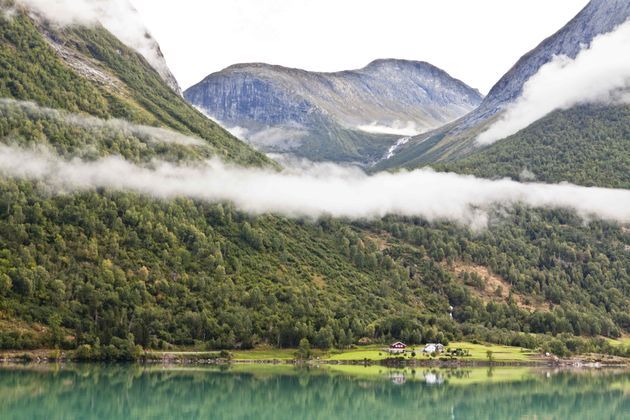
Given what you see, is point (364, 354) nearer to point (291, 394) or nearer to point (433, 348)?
point (433, 348)

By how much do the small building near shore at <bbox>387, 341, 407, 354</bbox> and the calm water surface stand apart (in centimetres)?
3011

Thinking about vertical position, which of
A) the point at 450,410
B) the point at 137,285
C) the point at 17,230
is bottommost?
the point at 450,410

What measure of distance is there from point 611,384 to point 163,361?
84261 mm

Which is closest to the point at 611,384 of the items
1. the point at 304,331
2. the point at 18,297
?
the point at 304,331

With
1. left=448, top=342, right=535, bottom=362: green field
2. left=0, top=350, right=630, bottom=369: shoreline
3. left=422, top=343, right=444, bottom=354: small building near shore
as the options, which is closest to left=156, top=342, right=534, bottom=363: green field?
→ left=448, top=342, right=535, bottom=362: green field

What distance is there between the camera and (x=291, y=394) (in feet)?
378

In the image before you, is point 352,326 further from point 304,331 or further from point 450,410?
point 450,410

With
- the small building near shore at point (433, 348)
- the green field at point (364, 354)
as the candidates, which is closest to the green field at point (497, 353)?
the green field at point (364, 354)

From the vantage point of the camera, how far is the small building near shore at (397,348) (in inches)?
7154

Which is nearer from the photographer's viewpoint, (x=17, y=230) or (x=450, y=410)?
(x=450, y=410)

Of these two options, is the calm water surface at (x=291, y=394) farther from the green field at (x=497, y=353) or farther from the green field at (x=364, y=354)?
the green field at (x=497, y=353)

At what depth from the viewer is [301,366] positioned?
163750mm

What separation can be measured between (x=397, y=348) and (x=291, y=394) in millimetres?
74561

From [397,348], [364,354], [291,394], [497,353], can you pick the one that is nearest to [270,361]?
[364,354]
